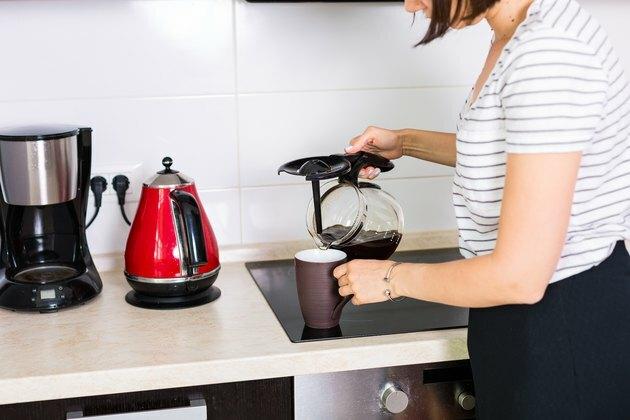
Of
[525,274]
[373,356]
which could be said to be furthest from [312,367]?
[525,274]

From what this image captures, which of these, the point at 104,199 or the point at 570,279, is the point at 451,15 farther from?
the point at 104,199

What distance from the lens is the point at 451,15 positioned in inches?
46.2

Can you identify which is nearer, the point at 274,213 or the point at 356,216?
the point at 356,216

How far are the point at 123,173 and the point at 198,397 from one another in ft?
1.99

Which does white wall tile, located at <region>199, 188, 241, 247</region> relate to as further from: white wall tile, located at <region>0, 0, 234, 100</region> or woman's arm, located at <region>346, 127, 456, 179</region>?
woman's arm, located at <region>346, 127, 456, 179</region>

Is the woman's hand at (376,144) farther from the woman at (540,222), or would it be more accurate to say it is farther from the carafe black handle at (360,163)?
the woman at (540,222)

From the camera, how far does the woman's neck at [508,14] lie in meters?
1.22

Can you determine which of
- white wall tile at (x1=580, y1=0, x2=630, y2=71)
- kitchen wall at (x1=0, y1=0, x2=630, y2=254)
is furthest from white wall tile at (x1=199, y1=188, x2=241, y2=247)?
white wall tile at (x1=580, y1=0, x2=630, y2=71)

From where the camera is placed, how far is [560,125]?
41.6 inches

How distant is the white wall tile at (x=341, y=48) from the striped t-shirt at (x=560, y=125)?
632 mm

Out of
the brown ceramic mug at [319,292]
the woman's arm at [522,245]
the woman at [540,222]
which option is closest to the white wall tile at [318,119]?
the brown ceramic mug at [319,292]

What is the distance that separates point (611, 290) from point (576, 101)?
294 mm

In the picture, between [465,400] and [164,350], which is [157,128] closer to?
[164,350]

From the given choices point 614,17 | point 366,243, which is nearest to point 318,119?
point 366,243
